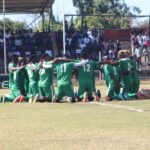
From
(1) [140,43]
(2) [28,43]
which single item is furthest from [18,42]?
(1) [140,43]

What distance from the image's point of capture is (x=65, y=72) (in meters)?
20.5

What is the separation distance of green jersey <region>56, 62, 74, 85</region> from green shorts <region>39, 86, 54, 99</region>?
1.30 ft

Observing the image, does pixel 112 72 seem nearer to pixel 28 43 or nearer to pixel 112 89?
pixel 112 89

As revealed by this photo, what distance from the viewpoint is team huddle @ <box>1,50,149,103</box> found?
2045 centimetres

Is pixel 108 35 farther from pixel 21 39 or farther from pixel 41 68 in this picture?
pixel 41 68

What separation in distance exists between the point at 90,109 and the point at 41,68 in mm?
4335

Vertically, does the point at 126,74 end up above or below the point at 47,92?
above

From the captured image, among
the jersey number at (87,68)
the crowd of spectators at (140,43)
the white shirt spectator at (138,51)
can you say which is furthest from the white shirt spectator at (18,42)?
the jersey number at (87,68)

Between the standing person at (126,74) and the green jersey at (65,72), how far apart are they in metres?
1.73

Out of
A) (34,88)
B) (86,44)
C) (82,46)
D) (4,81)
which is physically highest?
(86,44)

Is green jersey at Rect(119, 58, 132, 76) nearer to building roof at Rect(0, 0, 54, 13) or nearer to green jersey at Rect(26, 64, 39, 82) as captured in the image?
green jersey at Rect(26, 64, 39, 82)

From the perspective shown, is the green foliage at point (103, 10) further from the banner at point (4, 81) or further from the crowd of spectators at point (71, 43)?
the banner at point (4, 81)

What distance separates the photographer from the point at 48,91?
2056 centimetres

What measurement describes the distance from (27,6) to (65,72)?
26203 mm
